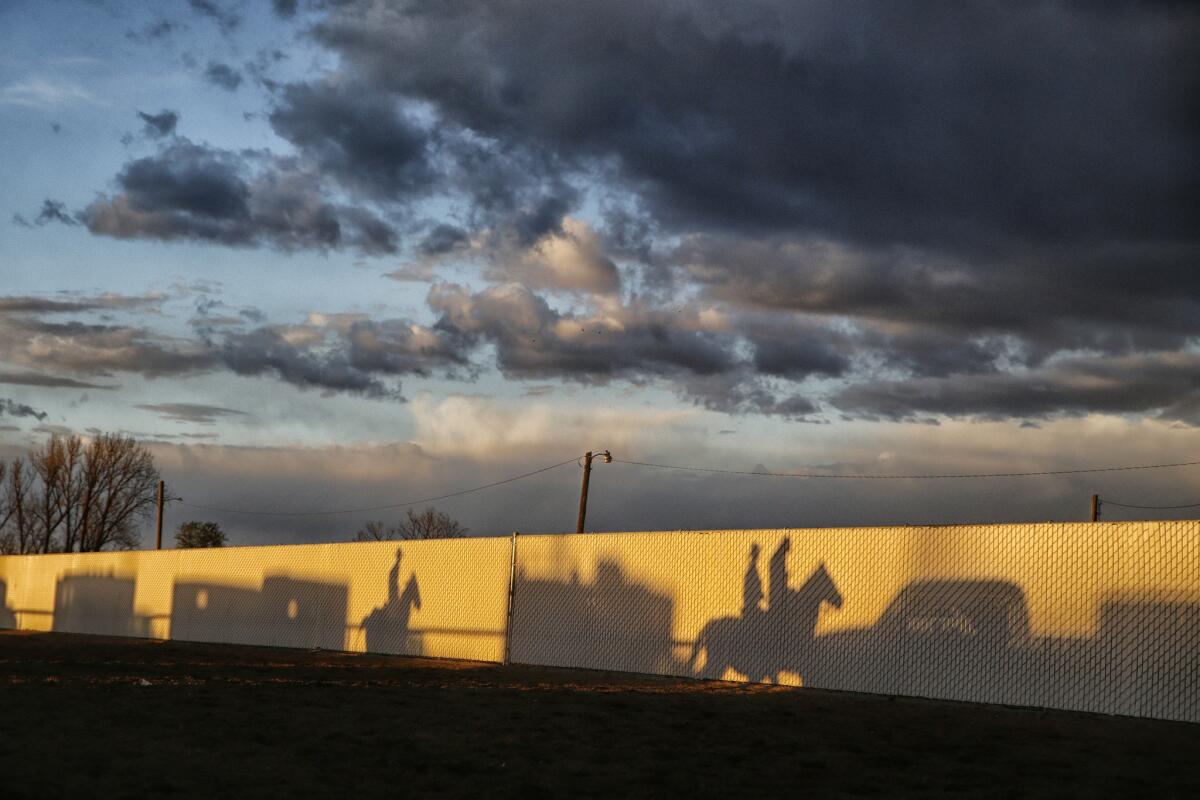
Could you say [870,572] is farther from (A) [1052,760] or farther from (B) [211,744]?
(B) [211,744]

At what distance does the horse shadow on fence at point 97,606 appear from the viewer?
42594 mm

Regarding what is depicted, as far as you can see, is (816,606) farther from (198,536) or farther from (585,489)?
(198,536)

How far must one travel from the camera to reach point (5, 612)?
5397cm

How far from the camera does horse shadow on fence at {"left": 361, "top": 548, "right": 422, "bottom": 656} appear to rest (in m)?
28.6

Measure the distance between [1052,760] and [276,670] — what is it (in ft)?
43.8

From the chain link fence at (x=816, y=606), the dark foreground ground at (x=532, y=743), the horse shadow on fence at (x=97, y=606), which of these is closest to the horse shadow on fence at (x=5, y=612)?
the horse shadow on fence at (x=97, y=606)

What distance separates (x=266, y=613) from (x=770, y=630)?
63.8 feet

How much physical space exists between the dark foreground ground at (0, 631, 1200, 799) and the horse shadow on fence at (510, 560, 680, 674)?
4.80 meters

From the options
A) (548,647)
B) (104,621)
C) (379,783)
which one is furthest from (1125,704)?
(104,621)

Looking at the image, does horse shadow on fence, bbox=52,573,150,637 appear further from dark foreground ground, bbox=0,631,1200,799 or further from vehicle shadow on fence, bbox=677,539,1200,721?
vehicle shadow on fence, bbox=677,539,1200,721

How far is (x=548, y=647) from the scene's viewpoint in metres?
24.5

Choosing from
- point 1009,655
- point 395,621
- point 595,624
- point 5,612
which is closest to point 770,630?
point 1009,655

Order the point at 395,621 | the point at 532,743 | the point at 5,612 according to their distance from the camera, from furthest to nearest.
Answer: the point at 5,612 < the point at 395,621 < the point at 532,743

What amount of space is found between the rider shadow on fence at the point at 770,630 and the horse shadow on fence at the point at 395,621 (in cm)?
955
